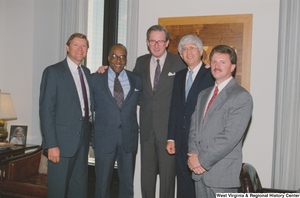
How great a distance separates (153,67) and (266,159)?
1623 mm

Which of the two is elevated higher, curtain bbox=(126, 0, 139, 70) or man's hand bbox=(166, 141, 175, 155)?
curtain bbox=(126, 0, 139, 70)

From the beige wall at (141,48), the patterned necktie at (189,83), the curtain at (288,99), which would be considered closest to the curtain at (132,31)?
the beige wall at (141,48)

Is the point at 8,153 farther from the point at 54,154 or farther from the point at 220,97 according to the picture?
the point at 220,97

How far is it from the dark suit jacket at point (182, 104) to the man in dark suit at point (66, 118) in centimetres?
85

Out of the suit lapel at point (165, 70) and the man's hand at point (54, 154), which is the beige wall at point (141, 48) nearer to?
the suit lapel at point (165, 70)

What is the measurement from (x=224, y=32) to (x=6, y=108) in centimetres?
293

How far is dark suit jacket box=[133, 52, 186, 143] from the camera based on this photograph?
10.3ft

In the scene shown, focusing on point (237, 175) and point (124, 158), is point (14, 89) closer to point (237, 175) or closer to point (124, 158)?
point (124, 158)

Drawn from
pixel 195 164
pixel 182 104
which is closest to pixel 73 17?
pixel 182 104

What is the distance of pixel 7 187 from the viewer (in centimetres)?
365

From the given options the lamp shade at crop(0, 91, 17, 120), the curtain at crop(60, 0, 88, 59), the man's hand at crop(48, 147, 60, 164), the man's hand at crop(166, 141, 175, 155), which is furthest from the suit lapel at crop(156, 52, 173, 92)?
the lamp shade at crop(0, 91, 17, 120)

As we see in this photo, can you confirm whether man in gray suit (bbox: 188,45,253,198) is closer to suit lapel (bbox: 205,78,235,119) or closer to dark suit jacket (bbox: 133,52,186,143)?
suit lapel (bbox: 205,78,235,119)

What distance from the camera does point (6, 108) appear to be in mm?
4129

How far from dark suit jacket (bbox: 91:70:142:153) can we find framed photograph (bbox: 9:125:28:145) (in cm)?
167
